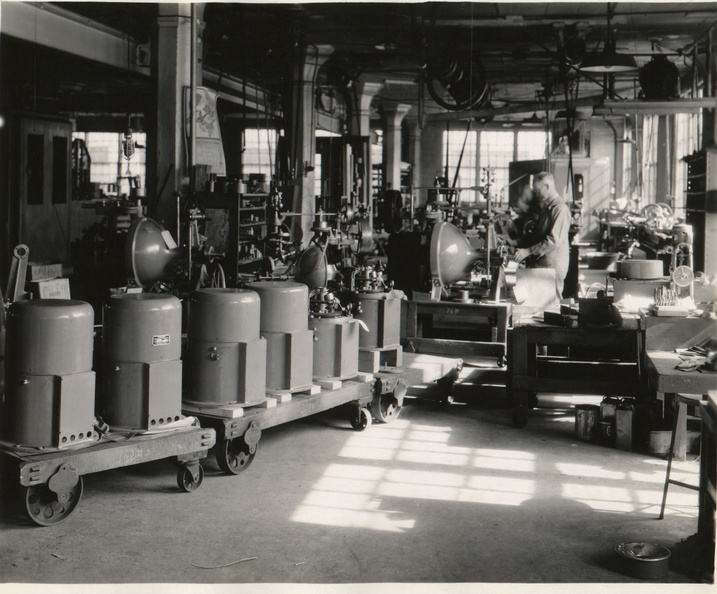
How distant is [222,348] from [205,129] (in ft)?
10.7

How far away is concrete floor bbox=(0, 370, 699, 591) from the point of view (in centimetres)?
301

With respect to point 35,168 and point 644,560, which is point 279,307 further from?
point 35,168

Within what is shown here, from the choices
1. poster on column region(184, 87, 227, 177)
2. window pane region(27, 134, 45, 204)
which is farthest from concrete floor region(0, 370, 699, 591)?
window pane region(27, 134, 45, 204)

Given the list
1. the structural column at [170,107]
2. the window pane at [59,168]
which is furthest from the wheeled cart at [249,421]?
the window pane at [59,168]

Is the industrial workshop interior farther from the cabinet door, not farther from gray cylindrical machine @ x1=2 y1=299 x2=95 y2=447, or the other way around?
the cabinet door

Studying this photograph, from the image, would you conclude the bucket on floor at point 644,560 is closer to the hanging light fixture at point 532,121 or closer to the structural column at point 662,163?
the structural column at point 662,163

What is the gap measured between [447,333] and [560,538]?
11.5 feet

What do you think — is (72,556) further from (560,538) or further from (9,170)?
(9,170)

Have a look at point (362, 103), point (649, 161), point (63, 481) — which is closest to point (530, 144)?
point (649, 161)

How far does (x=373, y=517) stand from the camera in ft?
11.7

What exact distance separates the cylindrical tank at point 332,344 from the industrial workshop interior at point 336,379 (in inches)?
0.5

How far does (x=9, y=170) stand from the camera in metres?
11.3

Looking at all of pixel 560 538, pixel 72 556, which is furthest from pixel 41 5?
pixel 560 538

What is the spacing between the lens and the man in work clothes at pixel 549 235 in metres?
6.50
